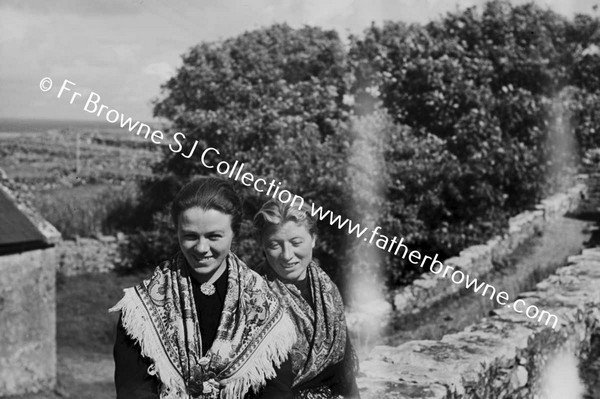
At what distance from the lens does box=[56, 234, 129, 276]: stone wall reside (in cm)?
1209

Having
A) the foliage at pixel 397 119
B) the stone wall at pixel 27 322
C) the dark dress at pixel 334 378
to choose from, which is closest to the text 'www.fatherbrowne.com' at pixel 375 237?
the foliage at pixel 397 119

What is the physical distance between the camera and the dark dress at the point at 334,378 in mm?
2799

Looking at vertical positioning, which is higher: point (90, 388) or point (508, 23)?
point (508, 23)

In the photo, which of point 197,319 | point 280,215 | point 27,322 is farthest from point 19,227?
point 197,319

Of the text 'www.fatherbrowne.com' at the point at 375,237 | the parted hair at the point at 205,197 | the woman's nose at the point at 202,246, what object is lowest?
the woman's nose at the point at 202,246

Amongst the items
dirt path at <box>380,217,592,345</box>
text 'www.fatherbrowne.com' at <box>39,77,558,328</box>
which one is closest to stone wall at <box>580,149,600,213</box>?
dirt path at <box>380,217,592,345</box>

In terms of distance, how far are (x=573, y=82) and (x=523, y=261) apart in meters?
6.47

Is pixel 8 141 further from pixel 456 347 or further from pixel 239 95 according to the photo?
pixel 456 347

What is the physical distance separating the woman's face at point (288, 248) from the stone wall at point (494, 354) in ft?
5.07

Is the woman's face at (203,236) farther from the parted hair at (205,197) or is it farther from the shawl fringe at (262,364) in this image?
the shawl fringe at (262,364)

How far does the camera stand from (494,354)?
16.5 ft

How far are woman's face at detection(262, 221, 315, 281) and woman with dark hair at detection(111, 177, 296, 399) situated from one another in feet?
0.89

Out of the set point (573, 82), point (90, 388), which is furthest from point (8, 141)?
point (573, 82)

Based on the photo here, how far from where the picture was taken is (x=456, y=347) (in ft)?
16.7
